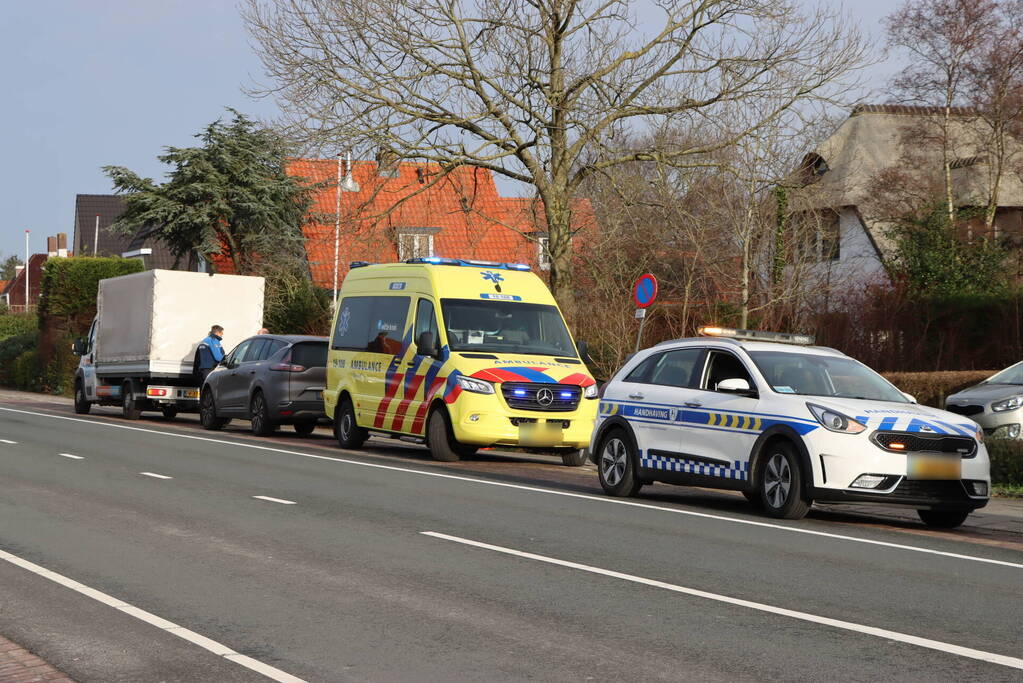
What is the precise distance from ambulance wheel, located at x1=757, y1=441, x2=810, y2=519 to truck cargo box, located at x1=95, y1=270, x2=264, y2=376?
17.2m

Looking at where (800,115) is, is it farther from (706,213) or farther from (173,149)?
(173,149)

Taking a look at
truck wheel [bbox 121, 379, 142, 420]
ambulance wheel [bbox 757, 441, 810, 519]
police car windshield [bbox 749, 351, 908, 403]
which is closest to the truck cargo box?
truck wheel [bbox 121, 379, 142, 420]

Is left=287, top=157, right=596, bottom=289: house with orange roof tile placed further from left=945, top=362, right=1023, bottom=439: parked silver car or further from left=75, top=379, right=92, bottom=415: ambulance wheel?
left=945, top=362, right=1023, bottom=439: parked silver car

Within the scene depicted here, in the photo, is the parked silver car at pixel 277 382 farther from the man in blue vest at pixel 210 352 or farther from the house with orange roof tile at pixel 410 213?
the house with orange roof tile at pixel 410 213

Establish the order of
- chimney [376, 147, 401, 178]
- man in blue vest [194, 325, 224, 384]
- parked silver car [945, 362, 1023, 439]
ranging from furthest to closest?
chimney [376, 147, 401, 178] < man in blue vest [194, 325, 224, 384] < parked silver car [945, 362, 1023, 439]

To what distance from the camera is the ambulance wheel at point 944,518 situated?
1261 centimetres

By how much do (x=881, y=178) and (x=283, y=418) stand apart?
96.4 ft

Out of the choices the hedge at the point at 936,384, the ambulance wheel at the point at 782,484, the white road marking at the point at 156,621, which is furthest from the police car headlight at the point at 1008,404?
the white road marking at the point at 156,621

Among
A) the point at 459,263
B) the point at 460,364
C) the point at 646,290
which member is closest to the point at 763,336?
the point at 460,364

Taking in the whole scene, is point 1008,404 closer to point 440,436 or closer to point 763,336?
point 763,336

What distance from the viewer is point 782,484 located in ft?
40.5

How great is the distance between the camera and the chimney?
26.6 metres

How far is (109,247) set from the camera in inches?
3504

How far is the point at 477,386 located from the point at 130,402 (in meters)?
12.3
